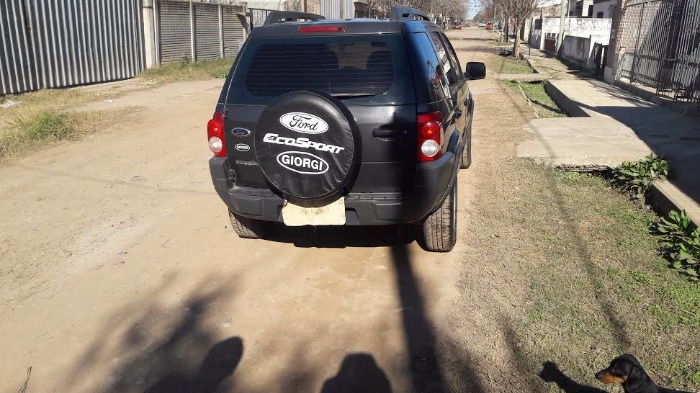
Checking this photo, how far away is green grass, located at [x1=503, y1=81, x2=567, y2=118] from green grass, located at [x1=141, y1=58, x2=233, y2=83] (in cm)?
947

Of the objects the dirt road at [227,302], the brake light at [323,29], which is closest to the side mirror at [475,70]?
the dirt road at [227,302]

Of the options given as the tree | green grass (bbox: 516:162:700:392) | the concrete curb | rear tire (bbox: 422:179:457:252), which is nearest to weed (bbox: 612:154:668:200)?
the concrete curb

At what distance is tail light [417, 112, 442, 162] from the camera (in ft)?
12.3

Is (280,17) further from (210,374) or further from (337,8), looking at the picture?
(337,8)

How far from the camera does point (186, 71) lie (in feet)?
60.9

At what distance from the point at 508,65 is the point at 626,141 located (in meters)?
18.5

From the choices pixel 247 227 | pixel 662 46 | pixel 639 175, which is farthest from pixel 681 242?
pixel 662 46

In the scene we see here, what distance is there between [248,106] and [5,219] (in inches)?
125

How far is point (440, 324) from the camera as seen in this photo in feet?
11.8

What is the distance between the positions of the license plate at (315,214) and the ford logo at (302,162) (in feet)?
1.04

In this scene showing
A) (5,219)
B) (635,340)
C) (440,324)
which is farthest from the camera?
(5,219)

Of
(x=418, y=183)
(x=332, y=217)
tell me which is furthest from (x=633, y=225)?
(x=332, y=217)

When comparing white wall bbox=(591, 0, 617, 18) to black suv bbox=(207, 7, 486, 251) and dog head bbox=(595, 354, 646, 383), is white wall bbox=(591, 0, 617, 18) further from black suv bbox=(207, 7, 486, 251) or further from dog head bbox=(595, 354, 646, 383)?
dog head bbox=(595, 354, 646, 383)

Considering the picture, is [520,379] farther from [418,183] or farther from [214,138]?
[214,138]
